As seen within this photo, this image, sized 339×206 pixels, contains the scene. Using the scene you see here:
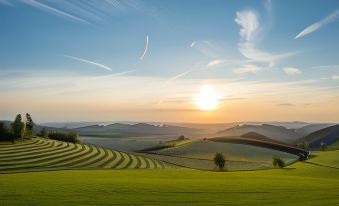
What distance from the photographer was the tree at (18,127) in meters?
89.4

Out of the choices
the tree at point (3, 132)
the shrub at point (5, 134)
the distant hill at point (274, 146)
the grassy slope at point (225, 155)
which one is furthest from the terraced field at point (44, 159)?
the distant hill at point (274, 146)

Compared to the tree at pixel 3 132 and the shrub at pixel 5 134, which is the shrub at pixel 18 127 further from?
the tree at pixel 3 132

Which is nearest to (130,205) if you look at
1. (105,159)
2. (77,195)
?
(77,195)

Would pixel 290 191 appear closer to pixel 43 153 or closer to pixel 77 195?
pixel 77 195

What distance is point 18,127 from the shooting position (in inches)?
3565

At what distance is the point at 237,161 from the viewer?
128 metres

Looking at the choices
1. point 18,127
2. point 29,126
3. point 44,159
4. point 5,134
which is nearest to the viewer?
point 44,159

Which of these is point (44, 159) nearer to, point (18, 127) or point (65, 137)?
point (18, 127)

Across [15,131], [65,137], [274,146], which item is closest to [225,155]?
[274,146]

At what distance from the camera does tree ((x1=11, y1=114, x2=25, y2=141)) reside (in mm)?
89438

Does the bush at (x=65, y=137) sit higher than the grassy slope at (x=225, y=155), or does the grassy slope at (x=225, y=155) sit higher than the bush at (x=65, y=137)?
the bush at (x=65, y=137)

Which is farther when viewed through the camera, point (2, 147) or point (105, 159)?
point (105, 159)

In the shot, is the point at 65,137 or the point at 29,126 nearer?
the point at 29,126

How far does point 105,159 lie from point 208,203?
64672mm
